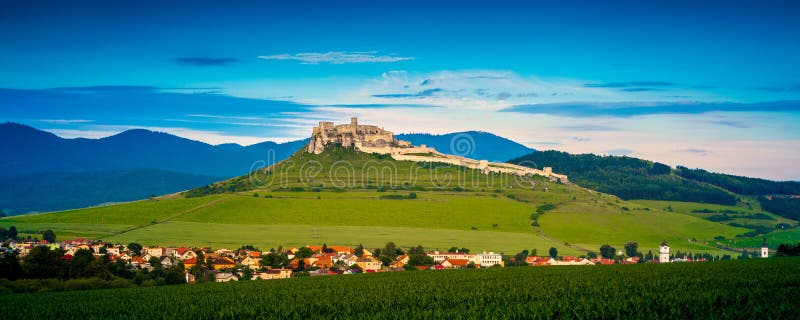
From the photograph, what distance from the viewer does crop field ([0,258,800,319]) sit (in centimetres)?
2373

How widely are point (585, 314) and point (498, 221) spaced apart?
360ft

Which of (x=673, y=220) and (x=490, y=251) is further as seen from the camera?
(x=673, y=220)

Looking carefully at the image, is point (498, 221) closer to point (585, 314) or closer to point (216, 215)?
point (216, 215)

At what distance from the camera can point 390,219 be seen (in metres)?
134

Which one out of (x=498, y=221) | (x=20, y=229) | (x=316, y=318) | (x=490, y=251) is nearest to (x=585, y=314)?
(x=316, y=318)

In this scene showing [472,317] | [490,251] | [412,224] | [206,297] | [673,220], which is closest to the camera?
[472,317]

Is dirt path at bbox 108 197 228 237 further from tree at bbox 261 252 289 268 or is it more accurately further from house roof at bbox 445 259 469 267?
house roof at bbox 445 259 469 267

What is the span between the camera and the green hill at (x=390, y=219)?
11362cm

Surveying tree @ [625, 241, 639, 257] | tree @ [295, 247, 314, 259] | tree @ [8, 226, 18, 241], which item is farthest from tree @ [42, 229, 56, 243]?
tree @ [625, 241, 639, 257]

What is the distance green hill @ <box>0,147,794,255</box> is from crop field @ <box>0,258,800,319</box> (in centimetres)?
6675

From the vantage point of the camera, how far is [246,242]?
107250mm

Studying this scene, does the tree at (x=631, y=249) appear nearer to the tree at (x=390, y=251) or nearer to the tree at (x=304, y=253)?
the tree at (x=390, y=251)

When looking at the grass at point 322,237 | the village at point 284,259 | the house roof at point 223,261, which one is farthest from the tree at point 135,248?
the house roof at point 223,261

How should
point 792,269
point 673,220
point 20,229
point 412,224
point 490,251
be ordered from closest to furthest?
point 792,269 < point 490,251 < point 20,229 < point 412,224 < point 673,220
